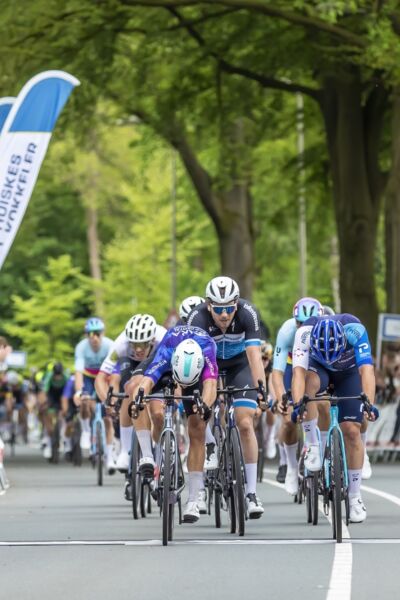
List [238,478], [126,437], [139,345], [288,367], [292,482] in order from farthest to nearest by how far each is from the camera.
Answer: [288,367], [126,437], [292,482], [139,345], [238,478]

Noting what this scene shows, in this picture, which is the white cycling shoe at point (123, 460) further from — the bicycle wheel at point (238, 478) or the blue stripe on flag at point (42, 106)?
the blue stripe on flag at point (42, 106)

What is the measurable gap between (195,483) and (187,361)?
3.72 feet

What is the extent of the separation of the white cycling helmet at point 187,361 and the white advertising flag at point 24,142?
9.79 meters

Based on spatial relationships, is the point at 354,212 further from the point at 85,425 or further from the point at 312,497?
the point at 312,497

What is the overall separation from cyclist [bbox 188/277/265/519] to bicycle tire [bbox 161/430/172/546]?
3.00ft

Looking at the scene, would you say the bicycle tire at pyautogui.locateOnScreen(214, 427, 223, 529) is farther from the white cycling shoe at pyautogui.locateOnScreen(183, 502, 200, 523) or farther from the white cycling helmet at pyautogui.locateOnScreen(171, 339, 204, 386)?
the white cycling helmet at pyautogui.locateOnScreen(171, 339, 204, 386)

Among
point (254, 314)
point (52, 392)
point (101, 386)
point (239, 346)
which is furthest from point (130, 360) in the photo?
point (52, 392)

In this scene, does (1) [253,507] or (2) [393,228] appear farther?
(2) [393,228]

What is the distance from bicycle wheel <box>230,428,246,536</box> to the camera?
1412cm

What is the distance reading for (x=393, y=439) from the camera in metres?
29.7

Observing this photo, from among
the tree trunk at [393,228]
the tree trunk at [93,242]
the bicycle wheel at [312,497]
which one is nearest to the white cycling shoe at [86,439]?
the tree trunk at [393,228]

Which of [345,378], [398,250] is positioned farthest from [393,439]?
[345,378]

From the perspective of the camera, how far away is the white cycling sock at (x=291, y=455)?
1842 centimetres

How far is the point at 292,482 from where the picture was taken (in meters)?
18.1
